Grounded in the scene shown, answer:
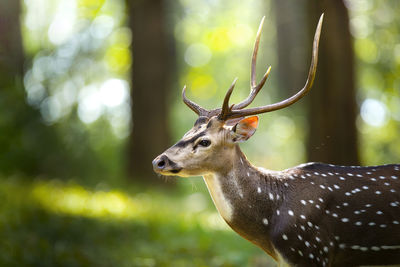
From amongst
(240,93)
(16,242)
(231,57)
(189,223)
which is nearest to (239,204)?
(16,242)

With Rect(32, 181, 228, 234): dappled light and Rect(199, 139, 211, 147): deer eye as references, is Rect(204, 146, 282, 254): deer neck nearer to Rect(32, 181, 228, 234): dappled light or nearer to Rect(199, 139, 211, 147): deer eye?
Rect(199, 139, 211, 147): deer eye

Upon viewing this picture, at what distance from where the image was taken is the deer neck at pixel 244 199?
3898mm

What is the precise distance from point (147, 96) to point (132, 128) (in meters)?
0.73

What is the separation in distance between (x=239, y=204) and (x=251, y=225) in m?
0.16

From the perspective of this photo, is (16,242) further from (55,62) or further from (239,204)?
(55,62)

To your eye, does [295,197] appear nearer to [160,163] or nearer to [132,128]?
[160,163]

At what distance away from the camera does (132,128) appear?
1201 cm

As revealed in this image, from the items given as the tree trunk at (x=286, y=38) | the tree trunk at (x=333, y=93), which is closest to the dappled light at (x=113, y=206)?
the tree trunk at (x=333, y=93)

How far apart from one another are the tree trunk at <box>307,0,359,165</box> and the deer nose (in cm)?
361

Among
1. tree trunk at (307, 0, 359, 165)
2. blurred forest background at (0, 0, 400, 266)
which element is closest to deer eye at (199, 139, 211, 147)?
blurred forest background at (0, 0, 400, 266)

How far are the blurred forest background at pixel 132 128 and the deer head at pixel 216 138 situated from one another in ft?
1.67

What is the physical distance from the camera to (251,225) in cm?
389

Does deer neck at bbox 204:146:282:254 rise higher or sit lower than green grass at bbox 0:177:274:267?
higher

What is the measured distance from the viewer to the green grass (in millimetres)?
6691
